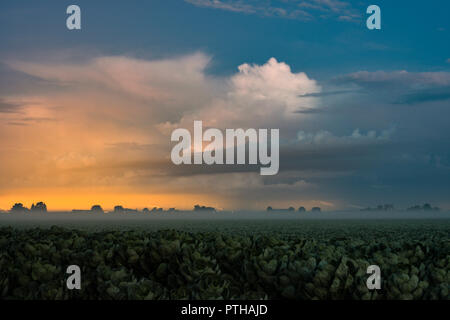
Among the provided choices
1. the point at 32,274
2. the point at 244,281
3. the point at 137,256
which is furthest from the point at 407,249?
the point at 32,274

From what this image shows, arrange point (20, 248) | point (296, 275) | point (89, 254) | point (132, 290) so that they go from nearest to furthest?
point (132, 290), point (296, 275), point (89, 254), point (20, 248)

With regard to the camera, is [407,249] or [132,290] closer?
[132,290]

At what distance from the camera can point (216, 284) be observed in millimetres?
10562

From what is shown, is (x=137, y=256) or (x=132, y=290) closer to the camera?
(x=132, y=290)

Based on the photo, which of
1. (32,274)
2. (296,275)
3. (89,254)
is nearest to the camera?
(296,275)

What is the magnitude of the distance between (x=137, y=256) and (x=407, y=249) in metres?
8.20

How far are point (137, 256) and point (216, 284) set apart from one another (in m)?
4.80
